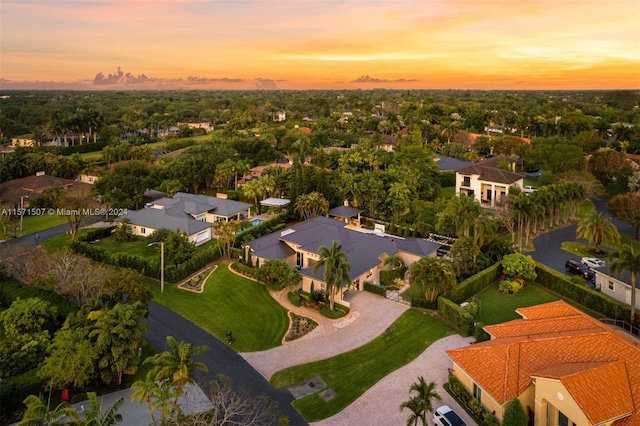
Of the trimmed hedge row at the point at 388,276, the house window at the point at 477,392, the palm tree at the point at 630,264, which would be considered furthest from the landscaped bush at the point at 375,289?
the palm tree at the point at 630,264

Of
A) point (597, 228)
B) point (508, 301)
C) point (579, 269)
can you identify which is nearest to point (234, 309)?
point (508, 301)

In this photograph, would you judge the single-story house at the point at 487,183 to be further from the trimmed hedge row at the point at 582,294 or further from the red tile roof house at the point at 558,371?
the red tile roof house at the point at 558,371

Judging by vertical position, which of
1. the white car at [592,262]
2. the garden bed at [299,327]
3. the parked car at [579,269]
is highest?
the white car at [592,262]

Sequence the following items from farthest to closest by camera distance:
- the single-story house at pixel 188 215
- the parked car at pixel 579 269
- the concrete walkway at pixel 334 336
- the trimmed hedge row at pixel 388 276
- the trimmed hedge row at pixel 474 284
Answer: the single-story house at pixel 188 215 < the trimmed hedge row at pixel 388 276 < the parked car at pixel 579 269 < the trimmed hedge row at pixel 474 284 < the concrete walkway at pixel 334 336

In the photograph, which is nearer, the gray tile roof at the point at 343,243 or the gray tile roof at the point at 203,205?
the gray tile roof at the point at 343,243

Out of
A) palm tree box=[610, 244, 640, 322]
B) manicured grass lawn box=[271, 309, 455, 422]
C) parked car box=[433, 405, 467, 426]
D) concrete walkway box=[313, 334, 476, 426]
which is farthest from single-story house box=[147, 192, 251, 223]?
palm tree box=[610, 244, 640, 322]

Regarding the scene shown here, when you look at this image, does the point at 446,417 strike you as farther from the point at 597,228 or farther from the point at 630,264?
the point at 597,228

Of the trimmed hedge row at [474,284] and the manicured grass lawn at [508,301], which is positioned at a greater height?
the trimmed hedge row at [474,284]

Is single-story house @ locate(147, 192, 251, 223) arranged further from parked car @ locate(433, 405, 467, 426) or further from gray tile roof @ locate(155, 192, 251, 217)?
parked car @ locate(433, 405, 467, 426)
